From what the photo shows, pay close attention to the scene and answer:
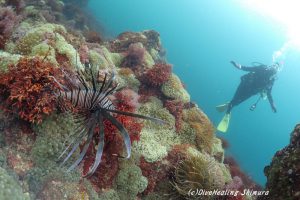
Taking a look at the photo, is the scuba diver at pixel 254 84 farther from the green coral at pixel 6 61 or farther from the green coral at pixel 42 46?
the green coral at pixel 6 61

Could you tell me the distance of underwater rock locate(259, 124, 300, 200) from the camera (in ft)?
12.9

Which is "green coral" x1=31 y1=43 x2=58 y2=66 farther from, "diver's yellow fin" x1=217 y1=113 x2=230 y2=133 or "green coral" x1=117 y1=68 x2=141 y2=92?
"diver's yellow fin" x1=217 y1=113 x2=230 y2=133

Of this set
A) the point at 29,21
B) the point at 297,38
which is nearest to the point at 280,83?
the point at 297,38

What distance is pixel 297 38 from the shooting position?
86.2m

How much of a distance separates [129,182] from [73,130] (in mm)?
1428

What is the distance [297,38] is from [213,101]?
1197 inches

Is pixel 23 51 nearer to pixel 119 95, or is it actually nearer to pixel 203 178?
pixel 119 95

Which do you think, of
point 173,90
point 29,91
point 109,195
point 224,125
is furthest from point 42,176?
point 224,125

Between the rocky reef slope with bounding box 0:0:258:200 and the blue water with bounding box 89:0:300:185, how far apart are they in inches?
2515

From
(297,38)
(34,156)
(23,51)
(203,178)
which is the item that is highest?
(297,38)

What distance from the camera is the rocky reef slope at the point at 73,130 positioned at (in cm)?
376

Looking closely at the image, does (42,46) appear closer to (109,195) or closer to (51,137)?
(51,137)

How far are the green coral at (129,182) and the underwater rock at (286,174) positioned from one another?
1851 millimetres

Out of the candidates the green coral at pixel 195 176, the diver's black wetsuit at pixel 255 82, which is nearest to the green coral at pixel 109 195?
the green coral at pixel 195 176
